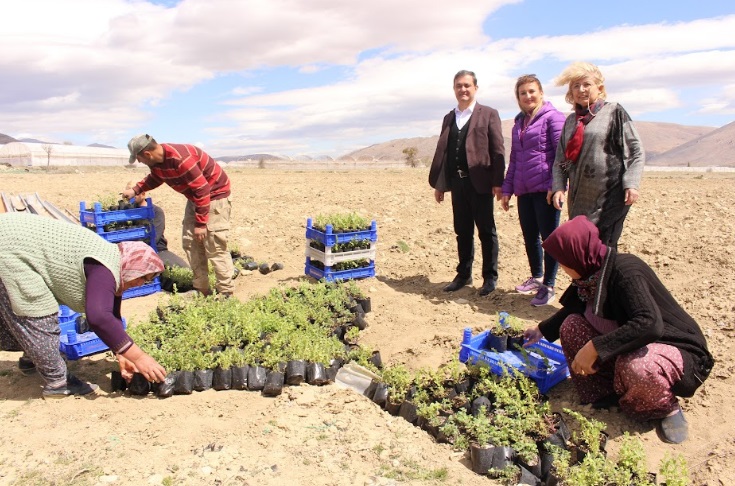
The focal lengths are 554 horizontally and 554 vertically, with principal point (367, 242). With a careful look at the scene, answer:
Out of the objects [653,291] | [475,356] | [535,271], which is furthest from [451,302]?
[653,291]

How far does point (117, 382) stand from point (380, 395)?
196 centimetres

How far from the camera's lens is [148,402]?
3949 millimetres

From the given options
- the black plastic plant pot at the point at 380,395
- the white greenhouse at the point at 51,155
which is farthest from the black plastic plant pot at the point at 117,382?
the white greenhouse at the point at 51,155

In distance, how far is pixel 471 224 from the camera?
6422 mm

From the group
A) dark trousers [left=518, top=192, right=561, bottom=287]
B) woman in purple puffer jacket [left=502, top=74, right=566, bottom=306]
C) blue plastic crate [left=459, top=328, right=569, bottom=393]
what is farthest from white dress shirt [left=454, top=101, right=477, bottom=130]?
blue plastic crate [left=459, top=328, right=569, bottom=393]

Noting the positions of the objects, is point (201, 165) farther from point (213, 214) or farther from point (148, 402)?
point (148, 402)

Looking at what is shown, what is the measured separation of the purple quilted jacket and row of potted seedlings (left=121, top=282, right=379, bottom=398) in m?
2.18

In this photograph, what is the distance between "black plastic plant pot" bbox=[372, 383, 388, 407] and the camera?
3.99 m

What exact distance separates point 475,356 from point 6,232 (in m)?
3.36

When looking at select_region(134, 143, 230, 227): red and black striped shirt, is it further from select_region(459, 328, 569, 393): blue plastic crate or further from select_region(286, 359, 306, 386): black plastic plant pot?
select_region(459, 328, 569, 393): blue plastic crate

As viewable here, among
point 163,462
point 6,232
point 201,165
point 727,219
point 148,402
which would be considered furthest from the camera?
point 727,219

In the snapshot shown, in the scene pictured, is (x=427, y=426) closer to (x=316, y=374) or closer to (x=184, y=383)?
(x=316, y=374)

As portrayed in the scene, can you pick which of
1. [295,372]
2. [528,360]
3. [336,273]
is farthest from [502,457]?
[336,273]

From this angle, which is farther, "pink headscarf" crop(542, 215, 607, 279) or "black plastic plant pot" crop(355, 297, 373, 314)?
"black plastic plant pot" crop(355, 297, 373, 314)
